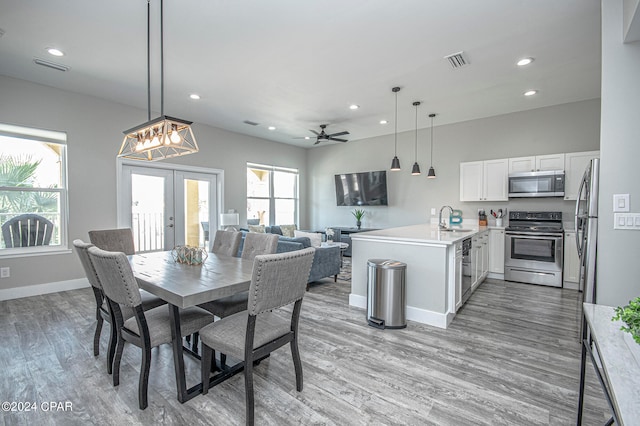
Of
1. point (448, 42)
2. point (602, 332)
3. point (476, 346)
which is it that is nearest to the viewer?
point (602, 332)

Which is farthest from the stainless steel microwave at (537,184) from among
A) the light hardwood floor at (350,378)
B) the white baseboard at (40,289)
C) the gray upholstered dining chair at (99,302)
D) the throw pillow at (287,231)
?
the white baseboard at (40,289)

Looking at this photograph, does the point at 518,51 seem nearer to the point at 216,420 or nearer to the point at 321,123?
the point at 321,123

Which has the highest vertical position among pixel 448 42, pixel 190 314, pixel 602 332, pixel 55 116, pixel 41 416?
pixel 448 42

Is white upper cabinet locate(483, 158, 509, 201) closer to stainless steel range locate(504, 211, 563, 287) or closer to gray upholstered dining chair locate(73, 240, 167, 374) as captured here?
stainless steel range locate(504, 211, 563, 287)

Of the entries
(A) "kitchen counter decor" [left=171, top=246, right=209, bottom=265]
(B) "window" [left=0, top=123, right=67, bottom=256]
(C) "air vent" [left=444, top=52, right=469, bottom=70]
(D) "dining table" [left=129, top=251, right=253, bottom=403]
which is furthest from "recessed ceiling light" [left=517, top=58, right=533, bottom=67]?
(B) "window" [left=0, top=123, right=67, bottom=256]

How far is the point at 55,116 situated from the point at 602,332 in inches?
236

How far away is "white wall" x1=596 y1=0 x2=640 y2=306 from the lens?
210 centimetres

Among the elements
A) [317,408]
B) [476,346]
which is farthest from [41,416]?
[476,346]

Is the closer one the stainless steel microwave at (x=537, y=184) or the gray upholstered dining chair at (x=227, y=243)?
the gray upholstered dining chair at (x=227, y=243)

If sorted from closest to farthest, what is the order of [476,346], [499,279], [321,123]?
[476,346], [499,279], [321,123]

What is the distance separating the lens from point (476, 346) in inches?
106

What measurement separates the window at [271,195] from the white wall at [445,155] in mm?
582

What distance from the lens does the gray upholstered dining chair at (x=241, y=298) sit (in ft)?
7.72

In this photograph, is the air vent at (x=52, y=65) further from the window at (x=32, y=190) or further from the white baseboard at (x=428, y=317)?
the white baseboard at (x=428, y=317)
